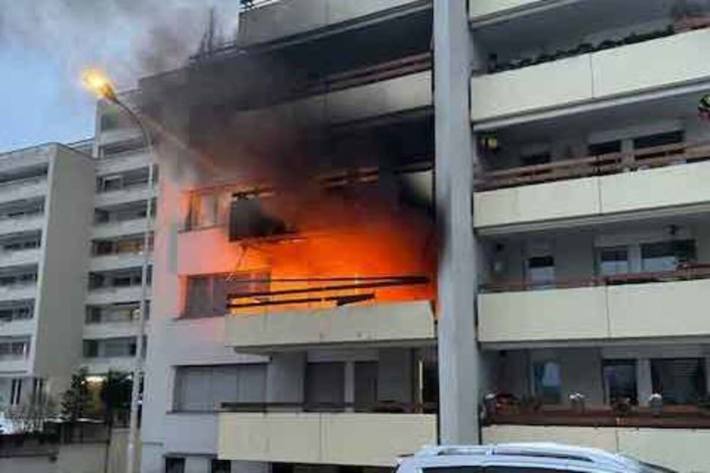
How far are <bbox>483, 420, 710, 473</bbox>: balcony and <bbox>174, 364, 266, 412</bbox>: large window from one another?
252 inches

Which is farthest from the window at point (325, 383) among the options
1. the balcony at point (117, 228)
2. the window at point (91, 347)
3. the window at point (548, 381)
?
the window at point (91, 347)

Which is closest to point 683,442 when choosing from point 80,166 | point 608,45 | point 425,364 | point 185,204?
point 425,364

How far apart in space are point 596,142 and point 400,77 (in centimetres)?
441

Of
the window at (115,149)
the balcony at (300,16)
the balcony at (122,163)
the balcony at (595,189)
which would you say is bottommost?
the balcony at (595,189)

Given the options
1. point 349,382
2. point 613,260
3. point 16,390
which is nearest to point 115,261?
point 16,390

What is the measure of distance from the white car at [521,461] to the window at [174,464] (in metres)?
15.2

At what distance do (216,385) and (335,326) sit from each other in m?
4.67

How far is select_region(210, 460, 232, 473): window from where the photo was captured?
64.6ft

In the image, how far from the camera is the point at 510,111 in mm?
17531

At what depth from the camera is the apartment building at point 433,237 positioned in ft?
51.6

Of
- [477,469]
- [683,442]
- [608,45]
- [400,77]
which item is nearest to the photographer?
[477,469]

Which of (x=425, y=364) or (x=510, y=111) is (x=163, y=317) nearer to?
(x=425, y=364)

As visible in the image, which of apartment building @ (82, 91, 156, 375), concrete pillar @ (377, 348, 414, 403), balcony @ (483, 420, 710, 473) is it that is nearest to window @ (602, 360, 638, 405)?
balcony @ (483, 420, 710, 473)

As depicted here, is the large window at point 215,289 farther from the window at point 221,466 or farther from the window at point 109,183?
the window at point 109,183
